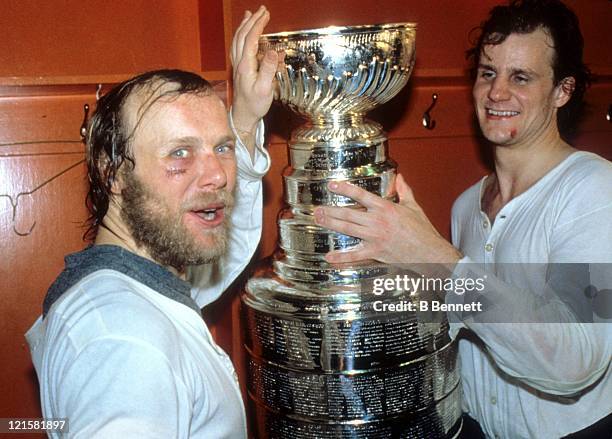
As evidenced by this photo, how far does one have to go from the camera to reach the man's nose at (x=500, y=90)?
1267mm

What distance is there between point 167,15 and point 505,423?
106 cm

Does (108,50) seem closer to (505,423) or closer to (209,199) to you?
(209,199)

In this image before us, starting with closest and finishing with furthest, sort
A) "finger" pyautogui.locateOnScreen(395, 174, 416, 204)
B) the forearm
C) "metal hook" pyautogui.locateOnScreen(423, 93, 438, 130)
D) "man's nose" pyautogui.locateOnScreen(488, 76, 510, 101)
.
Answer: the forearm
"finger" pyautogui.locateOnScreen(395, 174, 416, 204)
"man's nose" pyautogui.locateOnScreen(488, 76, 510, 101)
"metal hook" pyautogui.locateOnScreen(423, 93, 438, 130)

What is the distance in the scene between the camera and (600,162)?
1.17 meters

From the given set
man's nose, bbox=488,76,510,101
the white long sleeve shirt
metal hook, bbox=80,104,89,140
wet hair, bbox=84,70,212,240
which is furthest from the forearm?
metal hook, bbox=80,104,89,140

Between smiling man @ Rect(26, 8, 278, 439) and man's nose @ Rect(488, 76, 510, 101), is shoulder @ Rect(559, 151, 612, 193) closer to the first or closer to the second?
man's nose @ Rect(488, 76, 510, 101)

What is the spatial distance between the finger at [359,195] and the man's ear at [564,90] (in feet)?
1.48

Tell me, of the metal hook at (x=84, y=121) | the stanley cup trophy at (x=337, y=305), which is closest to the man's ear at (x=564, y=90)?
the stanley cup trophy at (x=337, y=305)

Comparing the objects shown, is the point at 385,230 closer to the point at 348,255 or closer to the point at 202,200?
the point at 348,255

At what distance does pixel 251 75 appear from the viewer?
1.10 meters

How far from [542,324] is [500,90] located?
46 centimetres

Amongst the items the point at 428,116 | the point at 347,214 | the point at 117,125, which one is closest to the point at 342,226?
the point at 347,214

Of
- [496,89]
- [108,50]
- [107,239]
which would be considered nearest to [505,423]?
[496,89]

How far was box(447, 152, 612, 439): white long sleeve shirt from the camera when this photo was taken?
1050 millimetres
